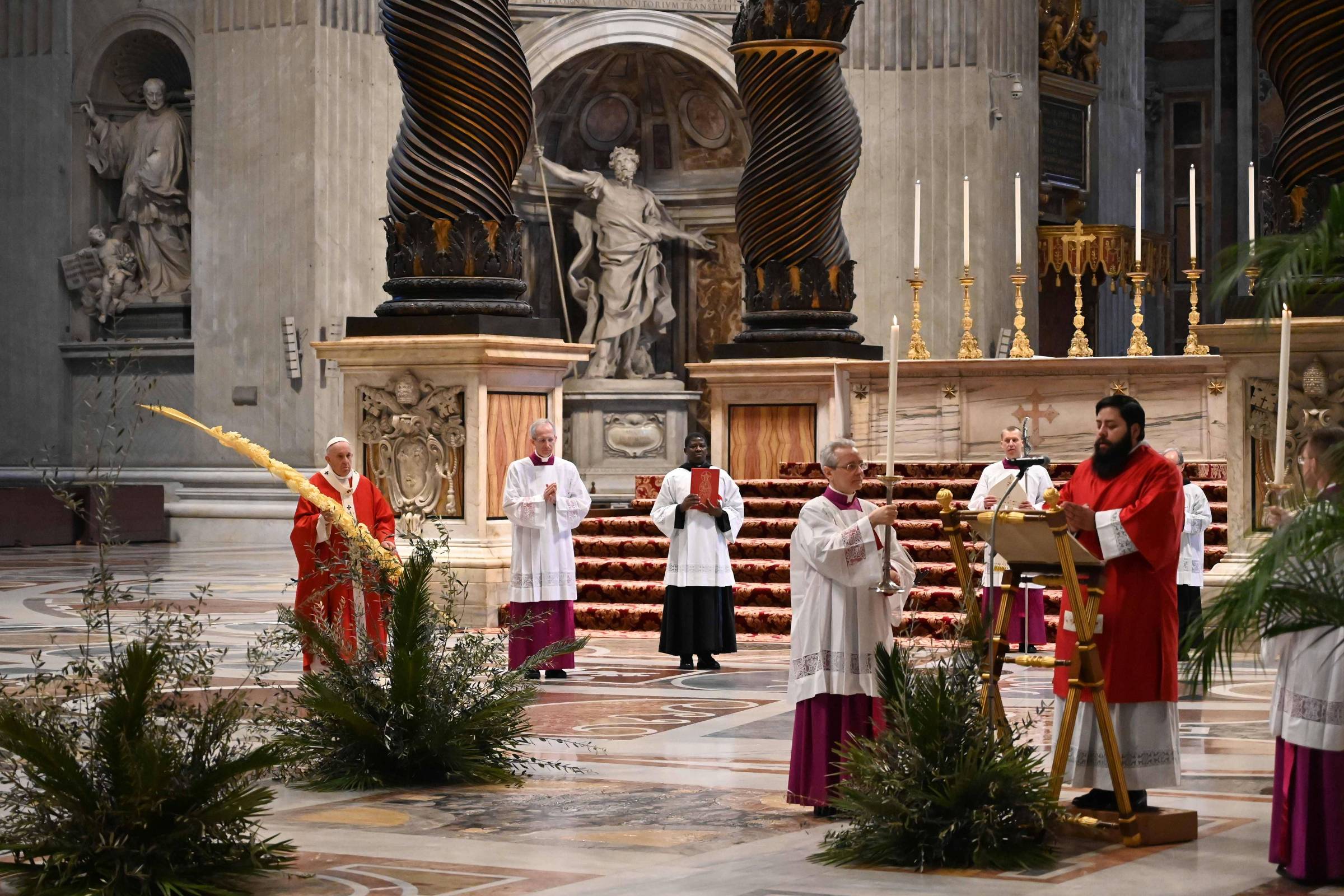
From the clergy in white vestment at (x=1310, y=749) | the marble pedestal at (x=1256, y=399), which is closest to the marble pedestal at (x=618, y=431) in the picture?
the marble pedestal at (x=1256, y=399)

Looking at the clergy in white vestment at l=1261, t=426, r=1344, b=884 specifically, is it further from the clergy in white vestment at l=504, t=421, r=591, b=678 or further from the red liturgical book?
the red liturgical book

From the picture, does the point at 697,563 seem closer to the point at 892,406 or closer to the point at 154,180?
the point at 892,406

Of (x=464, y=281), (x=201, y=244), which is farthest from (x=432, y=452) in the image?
(x=201, y=244)

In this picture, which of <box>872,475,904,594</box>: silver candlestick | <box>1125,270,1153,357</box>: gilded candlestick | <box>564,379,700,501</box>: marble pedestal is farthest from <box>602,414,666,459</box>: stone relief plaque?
<box>872,475,904,594</box>: silver candlestick

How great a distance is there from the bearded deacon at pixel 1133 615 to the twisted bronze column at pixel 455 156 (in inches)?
250

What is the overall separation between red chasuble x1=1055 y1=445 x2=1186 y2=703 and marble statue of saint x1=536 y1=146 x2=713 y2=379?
49.1 ft

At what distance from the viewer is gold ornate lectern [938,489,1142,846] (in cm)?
597

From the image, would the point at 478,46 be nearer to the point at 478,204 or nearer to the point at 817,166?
the point at 478,204

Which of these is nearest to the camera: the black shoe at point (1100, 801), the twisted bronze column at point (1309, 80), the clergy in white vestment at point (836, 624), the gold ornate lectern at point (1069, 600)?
the gold ornate lectern at point (1069, 600)

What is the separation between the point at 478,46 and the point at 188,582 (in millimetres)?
5657

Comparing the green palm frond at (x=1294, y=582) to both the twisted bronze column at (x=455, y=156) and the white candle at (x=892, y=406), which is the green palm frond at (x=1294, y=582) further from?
the twisted bronze column at (x=455, y=156)

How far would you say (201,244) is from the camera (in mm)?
20422

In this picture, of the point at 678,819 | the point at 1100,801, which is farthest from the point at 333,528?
the point at 1100,801

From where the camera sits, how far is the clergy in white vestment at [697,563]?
11211 millimetres
